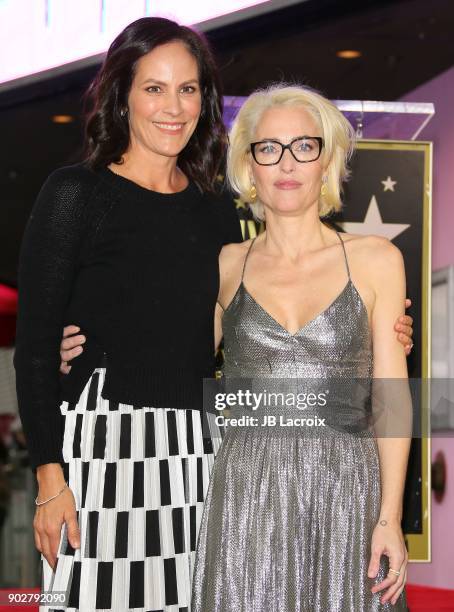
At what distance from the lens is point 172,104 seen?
227 centimetres

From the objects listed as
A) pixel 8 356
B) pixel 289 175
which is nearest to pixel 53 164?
pixel 8 356

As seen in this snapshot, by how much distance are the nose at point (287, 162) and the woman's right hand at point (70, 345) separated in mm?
603

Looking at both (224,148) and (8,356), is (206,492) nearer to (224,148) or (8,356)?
(224,148)

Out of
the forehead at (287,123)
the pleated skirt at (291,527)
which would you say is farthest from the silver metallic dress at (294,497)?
the forehead at (287,123)

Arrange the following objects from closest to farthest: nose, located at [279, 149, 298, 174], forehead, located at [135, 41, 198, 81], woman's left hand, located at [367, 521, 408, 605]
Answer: woman's left hand, located at [367, 521, 408, 605] < nose, located at [279, 149, 298, 174] < forehead, located at [135, 41, 198, 81]

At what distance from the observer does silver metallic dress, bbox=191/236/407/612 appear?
1.92 m

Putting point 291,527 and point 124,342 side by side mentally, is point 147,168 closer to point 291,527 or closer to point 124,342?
point 124,342

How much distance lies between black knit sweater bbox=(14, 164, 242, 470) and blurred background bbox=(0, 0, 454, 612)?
78.9 inches

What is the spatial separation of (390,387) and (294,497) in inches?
12.3

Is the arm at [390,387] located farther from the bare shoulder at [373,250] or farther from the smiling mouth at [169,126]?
the smiling mouth at [169,126]

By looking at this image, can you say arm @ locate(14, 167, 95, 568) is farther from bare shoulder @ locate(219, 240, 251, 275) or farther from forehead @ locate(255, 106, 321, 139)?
forehead @ locate(255, 106, 321, 139)

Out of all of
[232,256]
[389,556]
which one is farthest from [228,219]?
[389,556]

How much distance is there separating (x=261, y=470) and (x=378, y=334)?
386 millimetres
